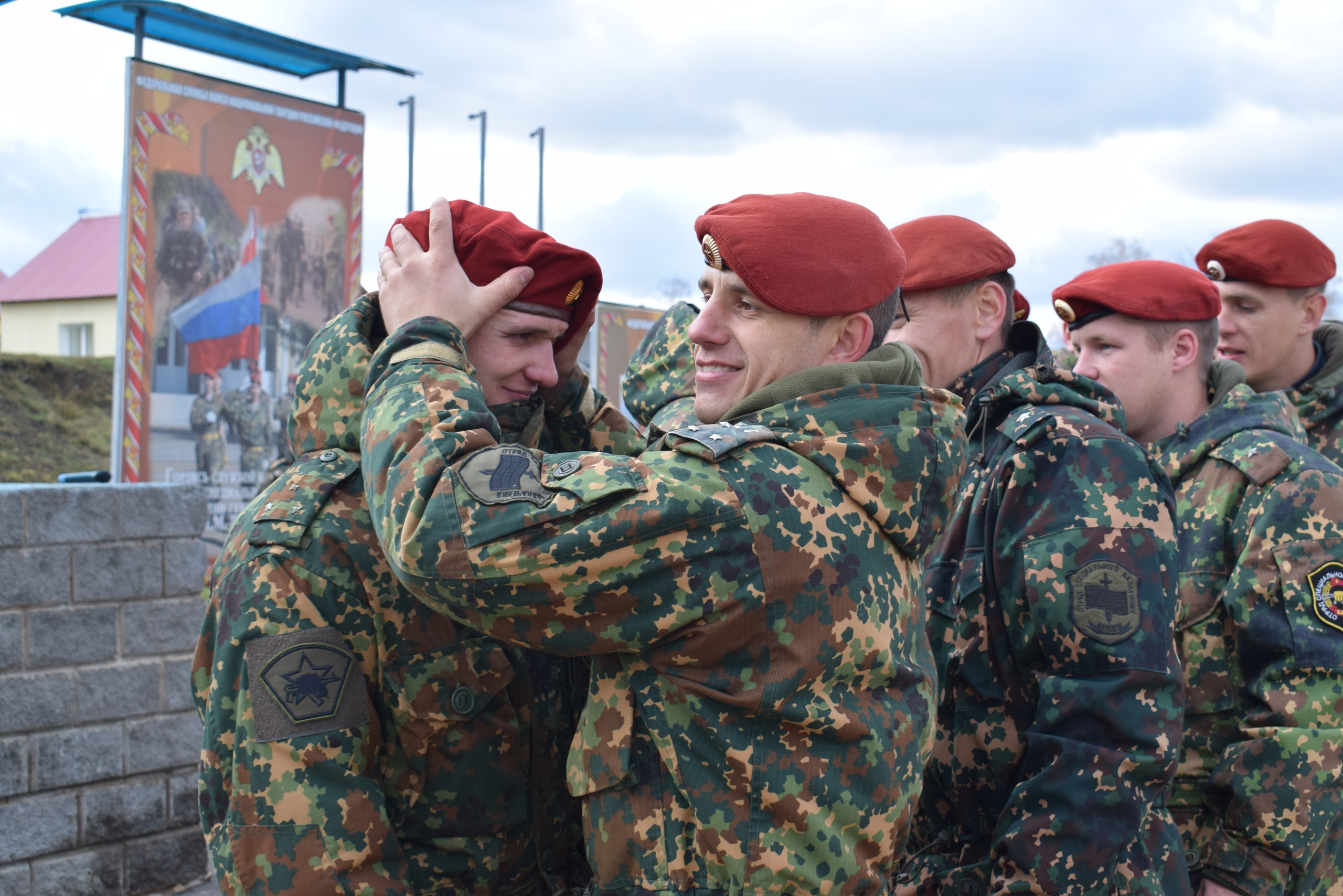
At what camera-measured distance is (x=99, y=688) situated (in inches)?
190

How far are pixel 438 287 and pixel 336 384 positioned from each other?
305mm

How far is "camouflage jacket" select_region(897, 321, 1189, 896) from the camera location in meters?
2.30

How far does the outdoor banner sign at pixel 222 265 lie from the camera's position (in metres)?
6.32

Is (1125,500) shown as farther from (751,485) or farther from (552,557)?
(552,557)

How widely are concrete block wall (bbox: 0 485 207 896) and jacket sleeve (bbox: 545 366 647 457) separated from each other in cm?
311

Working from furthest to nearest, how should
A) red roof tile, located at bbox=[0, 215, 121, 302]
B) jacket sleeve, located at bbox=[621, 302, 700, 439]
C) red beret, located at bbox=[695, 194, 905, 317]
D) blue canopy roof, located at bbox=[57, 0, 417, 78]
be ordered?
red roof tile, located at bbox=[0, 215, 121, 302]
blue canopy roof, located at bbox=[57, 0, 417, 78]
jacket sleeve, located at bbox=[621, 302, 700, 439]
red beret, located at bbox=[695, 194, 905, 317]

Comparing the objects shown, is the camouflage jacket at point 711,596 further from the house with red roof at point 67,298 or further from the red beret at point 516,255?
the house with red roof at point 67,298

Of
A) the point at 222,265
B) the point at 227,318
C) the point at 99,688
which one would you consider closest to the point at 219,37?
the point at 222,265

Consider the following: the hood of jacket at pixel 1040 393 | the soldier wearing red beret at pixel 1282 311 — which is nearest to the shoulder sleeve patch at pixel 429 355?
the hood of jacket at pixel 1040 393

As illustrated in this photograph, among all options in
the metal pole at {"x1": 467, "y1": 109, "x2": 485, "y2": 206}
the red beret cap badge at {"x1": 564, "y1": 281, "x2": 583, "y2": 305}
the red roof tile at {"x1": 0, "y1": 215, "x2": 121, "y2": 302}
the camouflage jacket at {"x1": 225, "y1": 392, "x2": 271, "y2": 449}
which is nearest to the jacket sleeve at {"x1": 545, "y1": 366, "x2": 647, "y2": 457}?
the red beret cap badge at {"x1": 564, "y1": 281, "x2": 583, "y2": 305}

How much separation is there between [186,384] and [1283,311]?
5941mm

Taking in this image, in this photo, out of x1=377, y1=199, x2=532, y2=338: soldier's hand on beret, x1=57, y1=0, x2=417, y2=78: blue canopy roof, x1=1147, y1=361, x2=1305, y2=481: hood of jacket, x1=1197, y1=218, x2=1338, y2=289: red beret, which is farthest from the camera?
x1=57, y1=0, x2=417, y2=78: blue canopy roof

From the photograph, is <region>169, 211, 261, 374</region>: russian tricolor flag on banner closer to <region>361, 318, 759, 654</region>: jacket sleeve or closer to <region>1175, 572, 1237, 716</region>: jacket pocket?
<region>361, 318, 759, 654</region>: jacket sleeve

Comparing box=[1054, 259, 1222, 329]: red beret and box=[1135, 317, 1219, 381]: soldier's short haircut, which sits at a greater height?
box=[1054, 259, 1222, 329]: red beret
